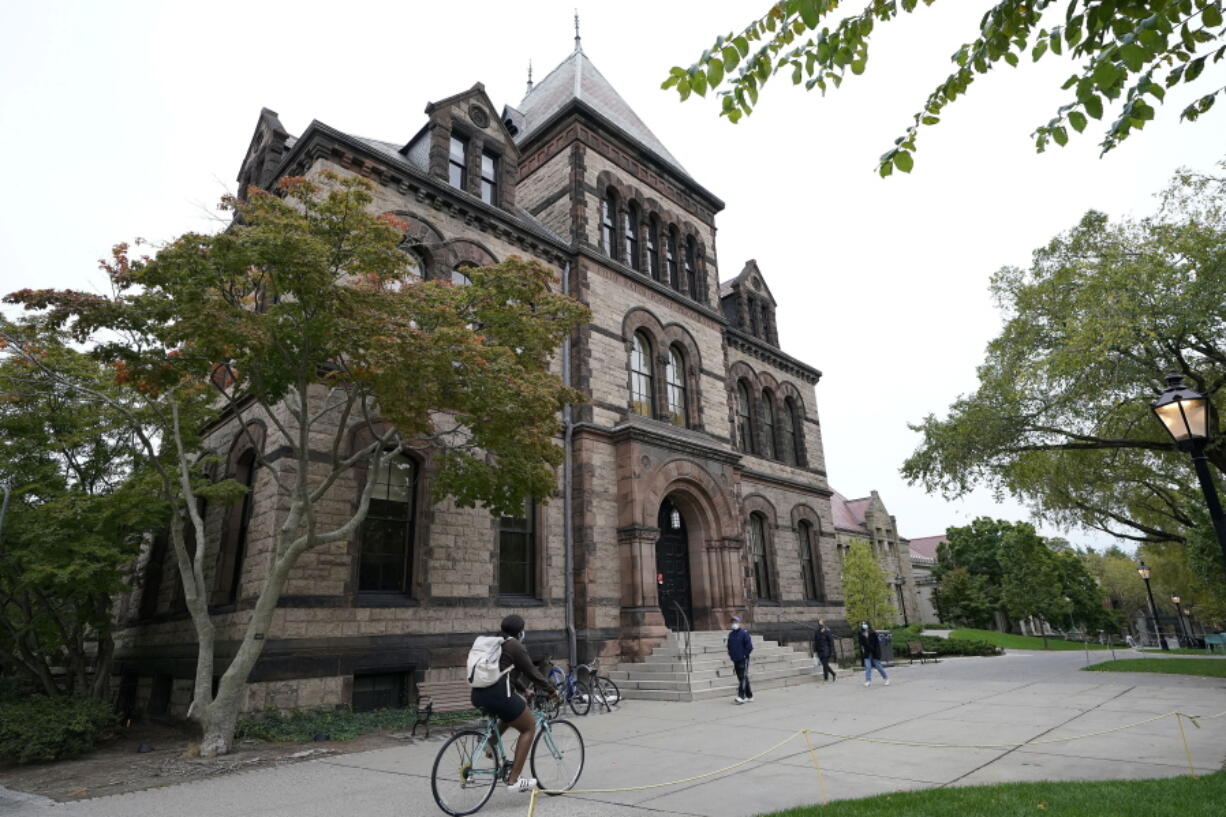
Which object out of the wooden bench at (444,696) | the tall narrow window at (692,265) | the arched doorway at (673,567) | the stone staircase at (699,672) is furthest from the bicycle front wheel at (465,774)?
the tall narrow window at (692,265)

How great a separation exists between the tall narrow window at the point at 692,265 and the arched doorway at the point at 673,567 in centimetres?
754

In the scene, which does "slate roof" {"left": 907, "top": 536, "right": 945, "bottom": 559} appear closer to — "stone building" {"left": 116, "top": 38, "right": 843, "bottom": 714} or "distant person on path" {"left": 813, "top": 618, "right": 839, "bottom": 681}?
"stone building" {"left": 116, "top": 38, "right": 843, "bottom": 714}

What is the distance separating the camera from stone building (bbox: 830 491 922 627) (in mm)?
53656

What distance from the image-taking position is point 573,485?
648 inches

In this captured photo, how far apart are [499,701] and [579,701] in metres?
7.43

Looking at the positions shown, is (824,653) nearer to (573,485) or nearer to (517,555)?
(573,485)

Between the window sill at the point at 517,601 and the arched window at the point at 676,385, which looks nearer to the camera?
the window sill at the point at 517,601

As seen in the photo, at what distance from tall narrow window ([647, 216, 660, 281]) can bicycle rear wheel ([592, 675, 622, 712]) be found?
468 inches

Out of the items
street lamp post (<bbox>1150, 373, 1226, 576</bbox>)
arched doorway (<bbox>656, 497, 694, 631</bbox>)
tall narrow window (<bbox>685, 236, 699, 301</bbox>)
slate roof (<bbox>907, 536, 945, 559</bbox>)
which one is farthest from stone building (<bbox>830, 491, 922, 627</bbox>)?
street lamp post (<bbox>1150, 373, 1226, 576</bbox>)

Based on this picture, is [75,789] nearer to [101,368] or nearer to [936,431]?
[101,368]

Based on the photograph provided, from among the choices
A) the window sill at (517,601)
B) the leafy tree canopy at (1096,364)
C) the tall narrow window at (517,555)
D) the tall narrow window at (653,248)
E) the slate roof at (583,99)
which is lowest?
the window sill at (517,601)

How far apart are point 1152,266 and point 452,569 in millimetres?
15920

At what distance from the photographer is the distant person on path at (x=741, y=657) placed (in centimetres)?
1348

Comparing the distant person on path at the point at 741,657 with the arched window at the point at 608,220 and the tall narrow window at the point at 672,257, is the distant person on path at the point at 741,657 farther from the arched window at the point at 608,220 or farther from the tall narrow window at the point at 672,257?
the tall narrow window at the point at 672,257
